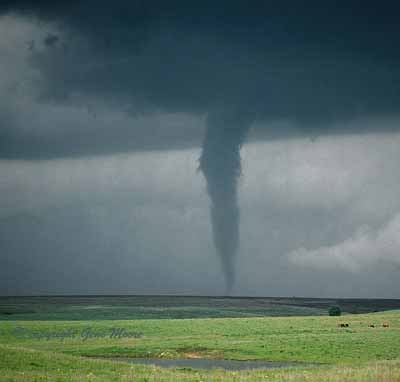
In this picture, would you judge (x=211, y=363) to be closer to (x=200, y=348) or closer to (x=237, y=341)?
(x=200, y=348)

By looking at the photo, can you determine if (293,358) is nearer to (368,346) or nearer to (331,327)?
(368,346)

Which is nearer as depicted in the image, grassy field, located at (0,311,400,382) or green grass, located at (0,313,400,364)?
grassy field, located at (0,311,400,382)

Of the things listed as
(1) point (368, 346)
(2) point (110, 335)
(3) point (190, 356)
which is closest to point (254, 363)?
(3) point (190, 356)

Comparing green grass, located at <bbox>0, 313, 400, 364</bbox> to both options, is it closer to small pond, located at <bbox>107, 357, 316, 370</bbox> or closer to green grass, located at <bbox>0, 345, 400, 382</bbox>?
small pond, located at <bbox>107, 357, 316, 370</bbox>

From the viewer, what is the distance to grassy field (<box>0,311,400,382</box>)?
1501 inches

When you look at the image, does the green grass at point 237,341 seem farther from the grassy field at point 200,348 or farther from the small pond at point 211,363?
the small pond at point 211,363

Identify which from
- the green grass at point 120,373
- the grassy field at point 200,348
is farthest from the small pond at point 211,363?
the green grass at point 120,373

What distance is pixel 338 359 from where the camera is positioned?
5431cm

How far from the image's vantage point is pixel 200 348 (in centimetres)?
6184

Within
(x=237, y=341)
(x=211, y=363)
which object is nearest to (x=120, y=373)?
(x=211, y=363)

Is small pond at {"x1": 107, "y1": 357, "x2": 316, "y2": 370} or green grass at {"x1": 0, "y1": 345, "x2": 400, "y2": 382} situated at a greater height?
green grass at {"x1": 0, "y1": 345, "x2": 400, "y2": 382}

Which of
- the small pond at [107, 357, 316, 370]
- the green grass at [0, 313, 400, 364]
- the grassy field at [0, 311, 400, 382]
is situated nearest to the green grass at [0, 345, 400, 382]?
the grassy field at [0, 311, 400, 382]

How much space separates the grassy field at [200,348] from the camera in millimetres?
38125

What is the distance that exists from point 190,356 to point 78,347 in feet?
37.8
